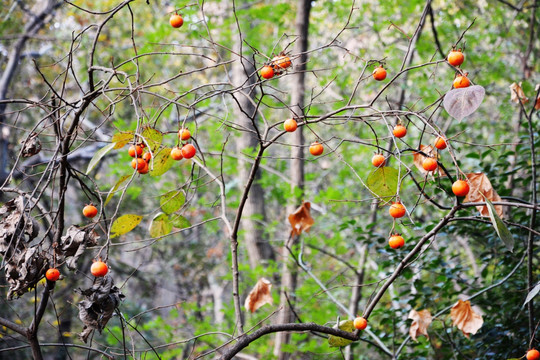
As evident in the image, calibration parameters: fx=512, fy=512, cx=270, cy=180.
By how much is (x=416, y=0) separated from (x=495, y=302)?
2288 millimetres

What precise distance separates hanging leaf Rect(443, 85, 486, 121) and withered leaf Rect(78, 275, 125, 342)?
94 centimetres

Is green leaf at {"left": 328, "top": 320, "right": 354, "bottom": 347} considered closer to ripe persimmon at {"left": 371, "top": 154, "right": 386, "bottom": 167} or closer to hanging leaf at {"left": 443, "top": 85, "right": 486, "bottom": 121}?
ripe persimmon at {"left": 371, "top": 154, "right": 386, "bottom": 167}

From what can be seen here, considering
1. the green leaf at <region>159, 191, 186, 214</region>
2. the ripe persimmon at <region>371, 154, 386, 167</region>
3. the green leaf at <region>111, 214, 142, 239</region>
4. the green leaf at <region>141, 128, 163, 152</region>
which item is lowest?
the green leaf at <region>111, 214, 142, 239</region>

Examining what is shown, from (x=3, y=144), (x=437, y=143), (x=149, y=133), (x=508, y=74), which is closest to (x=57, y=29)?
(x=3, y=144)

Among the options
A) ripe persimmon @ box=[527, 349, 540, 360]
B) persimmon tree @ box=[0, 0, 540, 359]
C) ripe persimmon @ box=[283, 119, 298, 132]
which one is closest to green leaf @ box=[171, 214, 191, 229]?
persimmon tree @ box=[0, 0, 540, 359]

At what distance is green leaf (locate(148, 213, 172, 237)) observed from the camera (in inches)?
66.0

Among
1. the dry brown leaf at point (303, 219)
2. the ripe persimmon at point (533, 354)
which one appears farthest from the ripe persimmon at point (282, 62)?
the ripe persimmon at point (533, 354)

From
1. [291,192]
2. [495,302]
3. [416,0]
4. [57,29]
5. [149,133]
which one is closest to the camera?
[149,133]

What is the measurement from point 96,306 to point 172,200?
1.46 feet

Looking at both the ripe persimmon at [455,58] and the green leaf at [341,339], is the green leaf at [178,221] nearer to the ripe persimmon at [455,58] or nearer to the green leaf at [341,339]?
the green leaf at [341,339]

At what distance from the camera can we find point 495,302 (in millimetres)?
2502

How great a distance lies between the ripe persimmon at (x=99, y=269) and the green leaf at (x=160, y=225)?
0.40 m

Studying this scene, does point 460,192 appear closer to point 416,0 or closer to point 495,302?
point 495,302

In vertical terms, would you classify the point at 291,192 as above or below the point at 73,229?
above
